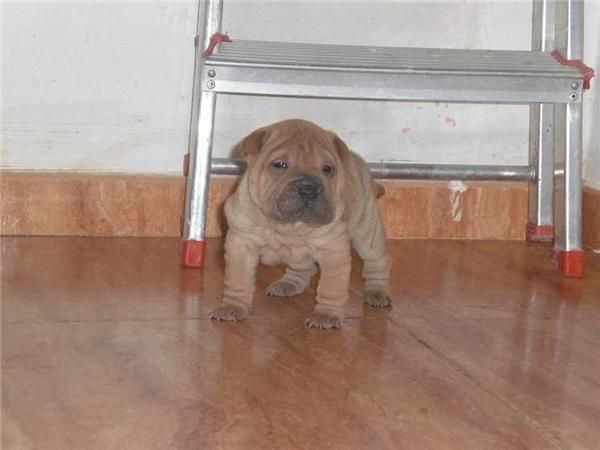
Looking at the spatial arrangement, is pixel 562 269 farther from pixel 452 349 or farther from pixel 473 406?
pixel 473 406

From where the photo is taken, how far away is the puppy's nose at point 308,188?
2.09 metres

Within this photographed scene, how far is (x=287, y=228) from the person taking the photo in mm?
2184

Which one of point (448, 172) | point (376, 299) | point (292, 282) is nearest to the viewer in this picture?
point (376, 299)

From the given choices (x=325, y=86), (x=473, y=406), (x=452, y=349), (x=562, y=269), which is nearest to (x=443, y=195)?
(x=562, y=269)

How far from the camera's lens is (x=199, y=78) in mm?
2693

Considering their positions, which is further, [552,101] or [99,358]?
[552,101]

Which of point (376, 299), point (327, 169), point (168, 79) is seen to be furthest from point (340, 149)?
point (168, 79)

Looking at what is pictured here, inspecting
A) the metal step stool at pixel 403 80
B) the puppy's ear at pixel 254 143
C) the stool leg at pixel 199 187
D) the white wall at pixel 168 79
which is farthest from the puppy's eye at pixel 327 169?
the white wall at pixel 168 79

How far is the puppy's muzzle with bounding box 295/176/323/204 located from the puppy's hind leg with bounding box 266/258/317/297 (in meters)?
0.31

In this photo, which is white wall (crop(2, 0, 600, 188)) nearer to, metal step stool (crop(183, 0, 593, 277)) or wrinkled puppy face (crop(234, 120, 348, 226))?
metal step stool (crop(183, 0, 593, 277))

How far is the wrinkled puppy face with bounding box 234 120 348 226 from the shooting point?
6.89 feet

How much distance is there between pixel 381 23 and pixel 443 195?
570 millimetres

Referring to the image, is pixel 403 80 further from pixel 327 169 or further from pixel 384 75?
pixel 327 169

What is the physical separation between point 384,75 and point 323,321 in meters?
0.72
